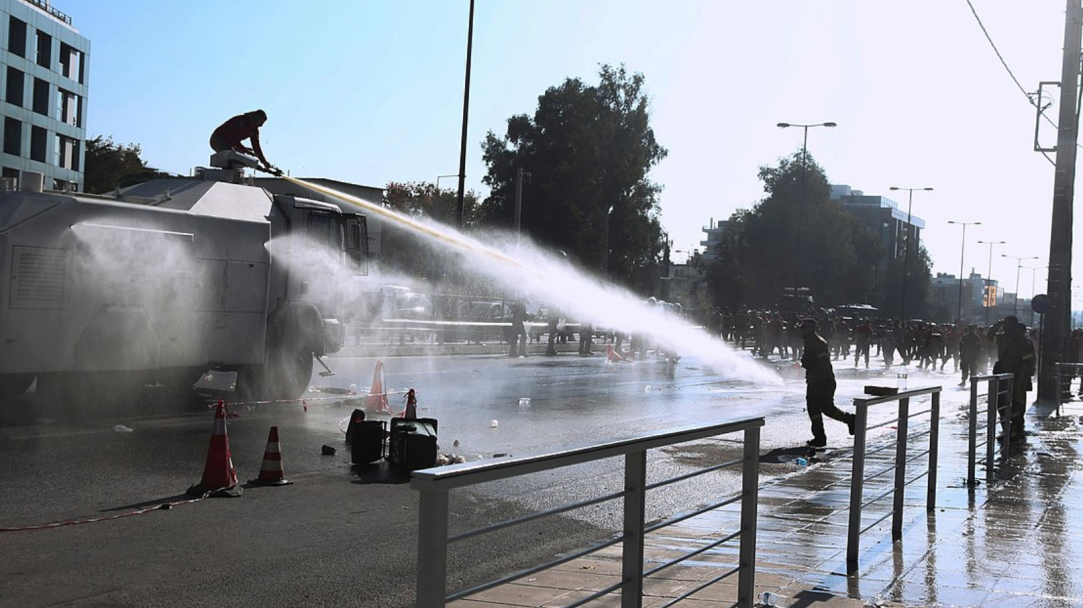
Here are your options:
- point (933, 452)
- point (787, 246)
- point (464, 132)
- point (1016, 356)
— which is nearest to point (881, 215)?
point (787, 246)

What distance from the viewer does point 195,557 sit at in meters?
6.92

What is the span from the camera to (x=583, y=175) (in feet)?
206

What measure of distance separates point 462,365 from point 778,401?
29.8ft

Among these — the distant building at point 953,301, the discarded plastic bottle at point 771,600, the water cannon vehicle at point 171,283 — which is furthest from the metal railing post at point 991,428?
the distant building at point 953,301

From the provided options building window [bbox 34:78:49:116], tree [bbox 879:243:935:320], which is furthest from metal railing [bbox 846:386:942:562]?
tree [bbox 879:243:935:320]

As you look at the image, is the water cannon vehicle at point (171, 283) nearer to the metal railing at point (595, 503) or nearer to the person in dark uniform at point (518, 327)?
the metal railing at point (595, 503)

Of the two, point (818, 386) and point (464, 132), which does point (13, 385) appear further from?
point (464, 132)

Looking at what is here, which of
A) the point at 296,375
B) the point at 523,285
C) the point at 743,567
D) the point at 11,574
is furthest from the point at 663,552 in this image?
the point at 523,285

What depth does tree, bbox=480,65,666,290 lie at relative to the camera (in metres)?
62.6

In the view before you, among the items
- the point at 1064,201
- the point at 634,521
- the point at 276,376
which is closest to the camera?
the point at 634,521

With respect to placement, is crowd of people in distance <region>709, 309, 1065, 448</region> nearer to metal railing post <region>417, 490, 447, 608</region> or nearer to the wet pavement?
the wet pavement

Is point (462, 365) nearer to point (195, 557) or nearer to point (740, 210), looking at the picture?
point (195, 557)

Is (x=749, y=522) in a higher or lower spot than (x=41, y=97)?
lower

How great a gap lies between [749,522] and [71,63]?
72719 millimetres
